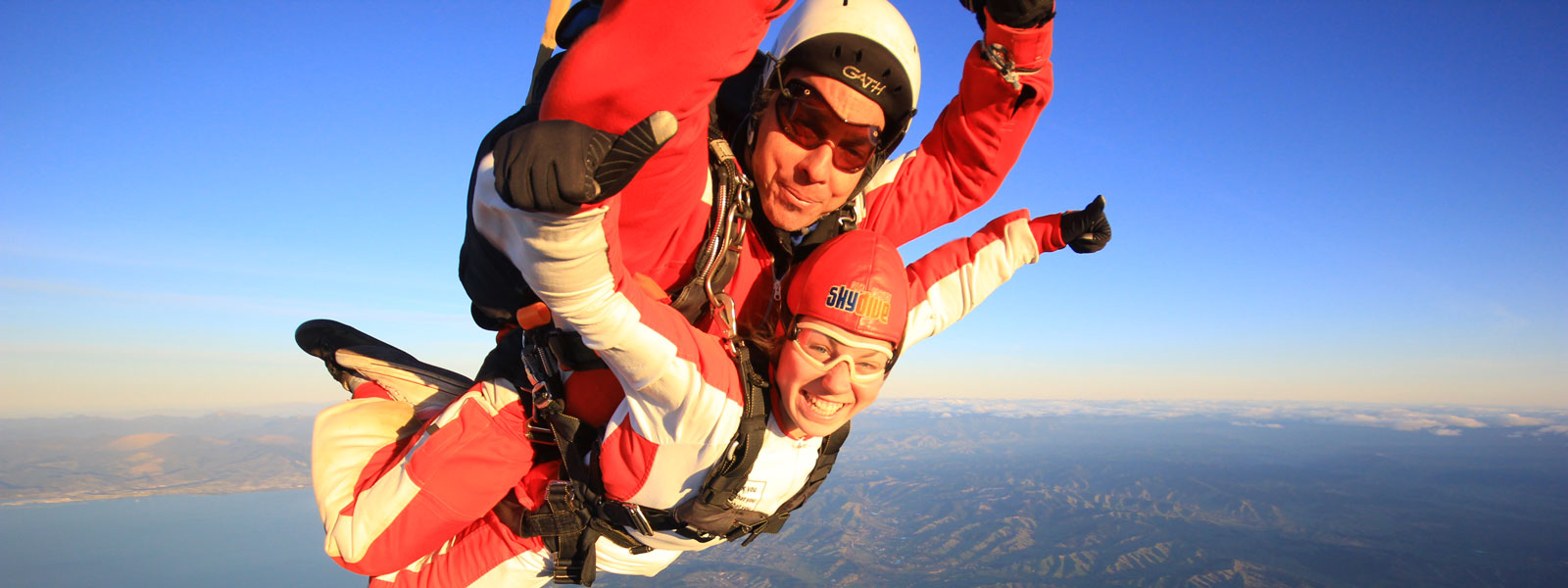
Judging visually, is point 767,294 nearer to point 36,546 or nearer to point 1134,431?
point 36,546

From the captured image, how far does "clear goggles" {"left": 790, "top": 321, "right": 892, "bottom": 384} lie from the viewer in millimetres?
1971

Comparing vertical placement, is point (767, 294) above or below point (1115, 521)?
above

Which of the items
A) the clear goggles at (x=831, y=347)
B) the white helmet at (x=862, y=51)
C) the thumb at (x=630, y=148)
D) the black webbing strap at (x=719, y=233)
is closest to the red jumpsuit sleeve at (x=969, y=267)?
the clear goggles at (x=831, y=347)

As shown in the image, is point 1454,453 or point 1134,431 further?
point 1134,431

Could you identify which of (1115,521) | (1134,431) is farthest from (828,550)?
(1134,431)

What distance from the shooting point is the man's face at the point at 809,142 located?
81.7 inches

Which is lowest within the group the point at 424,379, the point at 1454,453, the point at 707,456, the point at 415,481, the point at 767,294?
the point at 1454,453

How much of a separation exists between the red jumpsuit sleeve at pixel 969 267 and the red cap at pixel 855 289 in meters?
0.35

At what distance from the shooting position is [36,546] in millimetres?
56812

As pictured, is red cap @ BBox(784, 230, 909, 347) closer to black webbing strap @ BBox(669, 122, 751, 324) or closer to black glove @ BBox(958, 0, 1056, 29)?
black webbing strap @ BBox(669, 122, 751, 324)

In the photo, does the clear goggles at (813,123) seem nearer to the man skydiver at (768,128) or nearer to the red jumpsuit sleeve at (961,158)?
the man skydiver at (768,128)

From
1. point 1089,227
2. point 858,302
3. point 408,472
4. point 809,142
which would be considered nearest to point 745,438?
point 858,302

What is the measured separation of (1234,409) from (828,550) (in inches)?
6849

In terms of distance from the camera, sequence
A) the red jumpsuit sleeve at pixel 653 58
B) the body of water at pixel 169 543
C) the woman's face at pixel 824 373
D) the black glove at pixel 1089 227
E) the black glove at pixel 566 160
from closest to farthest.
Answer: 1. the black glove at pixel 566 160
2. the red jumpsuit sleeve at pixel 653 58
3. the woman's face at pixel 824 373
4. the black glove at pixel 1089 227
5. the body of water at pixel 169 543
